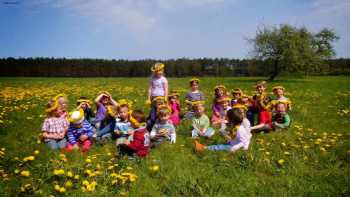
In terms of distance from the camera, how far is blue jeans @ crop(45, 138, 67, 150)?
26.3ft

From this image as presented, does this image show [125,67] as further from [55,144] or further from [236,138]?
[236,138]

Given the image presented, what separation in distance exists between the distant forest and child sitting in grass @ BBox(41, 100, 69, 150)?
158 ft

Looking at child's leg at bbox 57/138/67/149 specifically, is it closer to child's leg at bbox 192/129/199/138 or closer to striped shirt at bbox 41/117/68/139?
striped shirt at bbox 41/117/68/139

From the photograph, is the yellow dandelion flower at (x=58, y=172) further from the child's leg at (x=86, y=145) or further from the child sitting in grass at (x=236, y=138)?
the child sitting in grass at (x=236, y=138)

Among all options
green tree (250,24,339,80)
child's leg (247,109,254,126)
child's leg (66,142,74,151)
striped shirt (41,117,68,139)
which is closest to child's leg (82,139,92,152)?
child's leg (66,142,74,151)

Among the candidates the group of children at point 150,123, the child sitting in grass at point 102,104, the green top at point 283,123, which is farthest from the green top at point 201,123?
the child sitting in grass at point 102,104

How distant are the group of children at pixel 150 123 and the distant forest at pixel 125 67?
4527 cm

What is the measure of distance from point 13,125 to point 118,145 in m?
4.50

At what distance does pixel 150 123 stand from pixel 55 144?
8.18 ft

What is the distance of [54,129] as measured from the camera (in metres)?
8.28

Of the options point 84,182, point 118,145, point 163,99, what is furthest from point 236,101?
point 84,182

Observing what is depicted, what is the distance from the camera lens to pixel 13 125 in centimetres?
1067

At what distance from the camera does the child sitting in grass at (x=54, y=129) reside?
26.7ft

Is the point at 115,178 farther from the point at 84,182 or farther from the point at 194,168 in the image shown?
the point at 194,168
